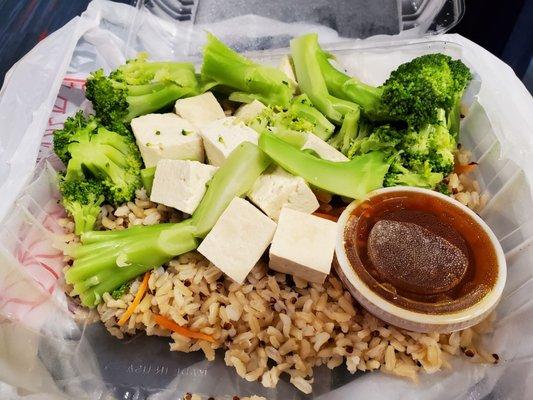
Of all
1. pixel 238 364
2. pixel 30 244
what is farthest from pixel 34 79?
pixel 238 364

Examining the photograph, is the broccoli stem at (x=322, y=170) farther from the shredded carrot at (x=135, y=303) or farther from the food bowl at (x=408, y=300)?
the shredded carrot at (x=135, y=303)

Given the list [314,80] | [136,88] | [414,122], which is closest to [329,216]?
[414,122]

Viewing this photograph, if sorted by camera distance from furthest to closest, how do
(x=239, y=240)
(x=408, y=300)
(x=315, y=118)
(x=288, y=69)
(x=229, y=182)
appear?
1. (x=288, y=69)
2. (x=315, y=118)
3. (x=229, y=182)
4. (x=239, y=240)
5. (x=408, y=300)

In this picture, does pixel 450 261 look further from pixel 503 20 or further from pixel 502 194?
pixel 503 20

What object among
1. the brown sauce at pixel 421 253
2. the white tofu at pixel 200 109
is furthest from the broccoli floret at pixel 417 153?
the white tofu at pixel 200 109

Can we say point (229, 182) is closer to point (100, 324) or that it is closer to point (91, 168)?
point (91, 168)

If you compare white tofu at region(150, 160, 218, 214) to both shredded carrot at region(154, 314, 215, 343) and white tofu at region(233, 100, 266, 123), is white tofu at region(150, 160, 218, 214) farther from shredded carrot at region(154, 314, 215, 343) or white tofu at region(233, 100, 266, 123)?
shredded carrot at region(154, 314, 215, 343)

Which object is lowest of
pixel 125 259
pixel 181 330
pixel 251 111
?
pixel 181 330
